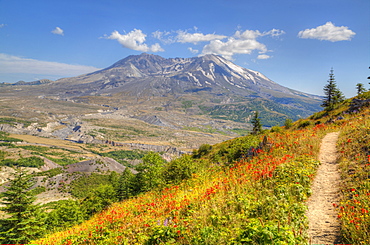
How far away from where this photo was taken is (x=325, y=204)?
649 centimetres

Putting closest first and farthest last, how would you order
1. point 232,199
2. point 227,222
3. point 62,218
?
point 227,222, point 232,199, point 62,218

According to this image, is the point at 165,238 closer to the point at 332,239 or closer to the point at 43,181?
the point at 332,239

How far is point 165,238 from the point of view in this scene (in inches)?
234

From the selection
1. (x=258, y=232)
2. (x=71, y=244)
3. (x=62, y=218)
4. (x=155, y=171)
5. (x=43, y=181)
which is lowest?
(x=43, y=181)

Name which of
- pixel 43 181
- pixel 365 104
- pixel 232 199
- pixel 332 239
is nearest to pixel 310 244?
pixel 332 239

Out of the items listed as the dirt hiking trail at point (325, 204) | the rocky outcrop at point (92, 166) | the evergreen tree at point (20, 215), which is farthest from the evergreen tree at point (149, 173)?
the rocky outcrop at point (92, 166)

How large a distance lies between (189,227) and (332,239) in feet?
12.9

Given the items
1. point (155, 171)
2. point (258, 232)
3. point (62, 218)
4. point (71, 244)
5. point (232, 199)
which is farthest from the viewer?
point (62, 218)

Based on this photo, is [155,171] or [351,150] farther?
[155,171]

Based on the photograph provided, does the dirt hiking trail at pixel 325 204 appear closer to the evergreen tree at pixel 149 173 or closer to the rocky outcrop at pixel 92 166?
the evergreen tree at pixel 149 173

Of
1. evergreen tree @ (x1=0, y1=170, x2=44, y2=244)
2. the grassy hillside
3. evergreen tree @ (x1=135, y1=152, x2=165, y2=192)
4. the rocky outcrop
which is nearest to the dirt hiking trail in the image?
the grassy hillside

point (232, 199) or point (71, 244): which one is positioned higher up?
point (232, 199)

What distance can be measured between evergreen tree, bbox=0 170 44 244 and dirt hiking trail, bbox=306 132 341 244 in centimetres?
2665

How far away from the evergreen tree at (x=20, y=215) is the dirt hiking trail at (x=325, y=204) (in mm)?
26649
